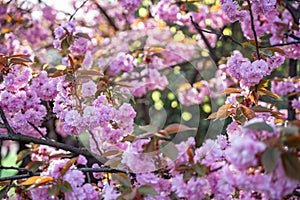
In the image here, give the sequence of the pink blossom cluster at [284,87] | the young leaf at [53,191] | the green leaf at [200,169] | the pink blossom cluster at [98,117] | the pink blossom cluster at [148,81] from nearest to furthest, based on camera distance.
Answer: the green leaf at [200,169] < the young leaf at [53,191] < the pink blossom cluster at [98,117] < the pink blossom cluster at [284,87] < the pink blossom cluster at [148,81]

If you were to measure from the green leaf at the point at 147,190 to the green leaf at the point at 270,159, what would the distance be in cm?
36

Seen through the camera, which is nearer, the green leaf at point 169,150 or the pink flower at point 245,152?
the pink flower at point 245,152

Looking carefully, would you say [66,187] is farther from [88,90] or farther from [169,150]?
[88,90]

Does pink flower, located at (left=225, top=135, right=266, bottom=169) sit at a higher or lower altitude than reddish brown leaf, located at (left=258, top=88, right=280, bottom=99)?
lower

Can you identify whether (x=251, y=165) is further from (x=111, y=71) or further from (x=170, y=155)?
(x=111, y=71)

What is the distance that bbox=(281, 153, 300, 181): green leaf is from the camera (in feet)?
3.27

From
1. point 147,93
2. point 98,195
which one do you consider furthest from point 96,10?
point 98,195

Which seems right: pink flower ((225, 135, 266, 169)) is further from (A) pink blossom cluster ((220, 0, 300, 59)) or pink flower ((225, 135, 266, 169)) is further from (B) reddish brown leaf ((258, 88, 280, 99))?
(A) pink blossom cluster ((220, 0, 300, 59))

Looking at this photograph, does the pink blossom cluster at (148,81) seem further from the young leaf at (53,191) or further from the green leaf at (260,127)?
the green leaf at (260,127)

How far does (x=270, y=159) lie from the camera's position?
39.6 inches

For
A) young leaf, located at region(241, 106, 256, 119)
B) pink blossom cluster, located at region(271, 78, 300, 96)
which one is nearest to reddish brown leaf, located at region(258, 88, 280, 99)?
young leaf, located at region(241, 106, 256, 119)

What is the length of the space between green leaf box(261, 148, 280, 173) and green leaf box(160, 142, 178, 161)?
34 centimetres

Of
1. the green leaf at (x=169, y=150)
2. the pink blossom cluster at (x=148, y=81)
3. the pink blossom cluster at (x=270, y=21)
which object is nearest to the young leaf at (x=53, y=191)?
the green leaf at (x=169, y=150)

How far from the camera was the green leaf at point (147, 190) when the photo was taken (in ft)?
4.12
